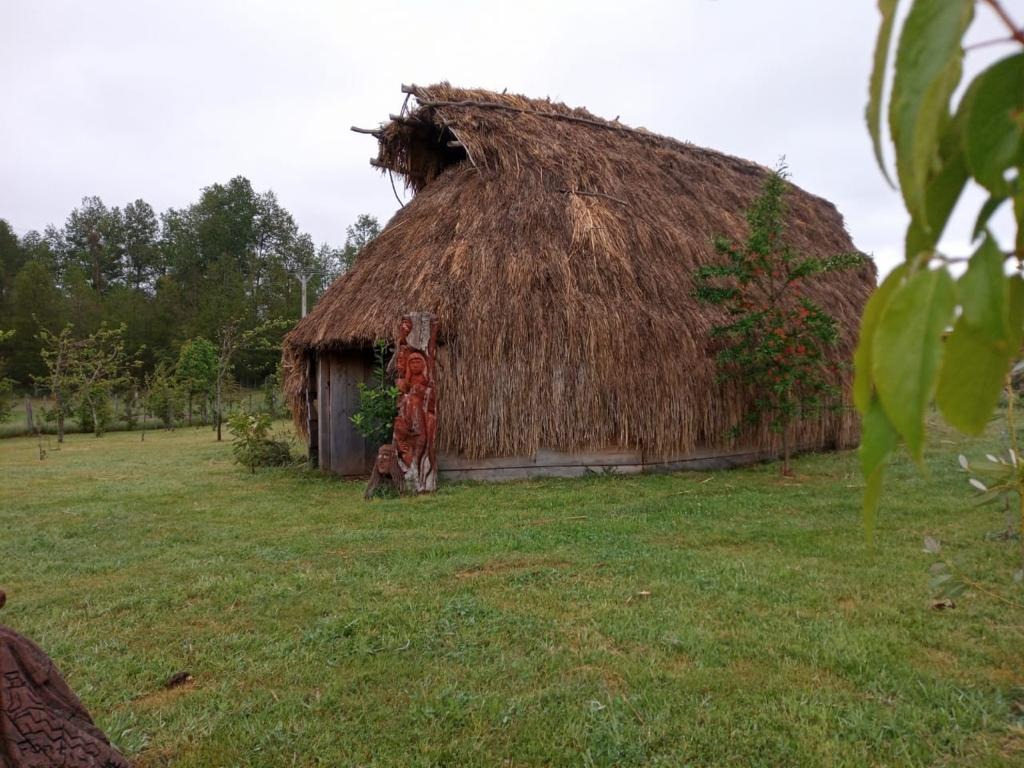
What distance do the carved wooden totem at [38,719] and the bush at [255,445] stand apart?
25.7ft

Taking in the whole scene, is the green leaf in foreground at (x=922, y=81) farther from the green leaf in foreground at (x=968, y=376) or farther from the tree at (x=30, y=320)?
the tree at (x=30, y=320)

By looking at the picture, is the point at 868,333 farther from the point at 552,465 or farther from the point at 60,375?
the point at 60,375

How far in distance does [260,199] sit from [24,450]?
86.5 feet

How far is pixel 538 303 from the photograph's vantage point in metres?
7.74

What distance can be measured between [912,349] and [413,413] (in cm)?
682

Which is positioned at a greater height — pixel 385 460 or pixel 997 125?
pixel 997 125

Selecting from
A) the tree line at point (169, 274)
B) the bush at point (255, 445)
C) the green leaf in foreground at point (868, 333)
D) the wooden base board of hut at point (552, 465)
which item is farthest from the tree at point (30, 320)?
the green leaf in foreground at point (868, 333)

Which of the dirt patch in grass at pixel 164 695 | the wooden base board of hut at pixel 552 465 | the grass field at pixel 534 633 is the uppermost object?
the wooden base board of hut at pixel 552 465

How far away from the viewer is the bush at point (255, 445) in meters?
9.57

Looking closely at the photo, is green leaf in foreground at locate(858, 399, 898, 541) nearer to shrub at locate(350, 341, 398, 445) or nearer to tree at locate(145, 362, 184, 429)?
shrub at locate(350, 341, 398, 445)

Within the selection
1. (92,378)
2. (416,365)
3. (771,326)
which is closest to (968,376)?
(416,365)

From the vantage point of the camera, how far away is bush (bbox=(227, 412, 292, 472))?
9570mm

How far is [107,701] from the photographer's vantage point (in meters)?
2.77

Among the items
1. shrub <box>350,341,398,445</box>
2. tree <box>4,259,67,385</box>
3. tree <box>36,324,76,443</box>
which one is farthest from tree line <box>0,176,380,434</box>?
shrub <box>350,341,398,445</box>
